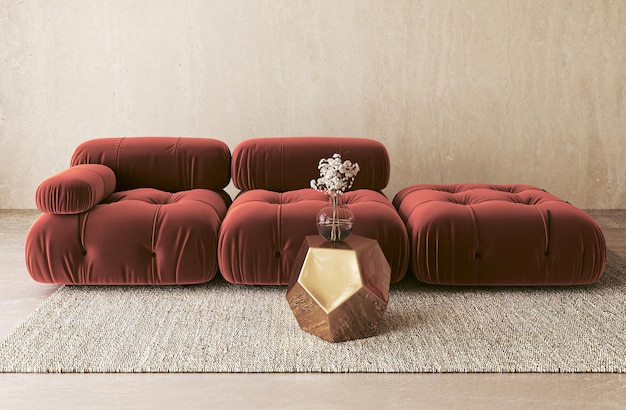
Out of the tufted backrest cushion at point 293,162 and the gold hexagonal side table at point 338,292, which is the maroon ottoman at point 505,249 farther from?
the tufted backrest cushion at point 293,162

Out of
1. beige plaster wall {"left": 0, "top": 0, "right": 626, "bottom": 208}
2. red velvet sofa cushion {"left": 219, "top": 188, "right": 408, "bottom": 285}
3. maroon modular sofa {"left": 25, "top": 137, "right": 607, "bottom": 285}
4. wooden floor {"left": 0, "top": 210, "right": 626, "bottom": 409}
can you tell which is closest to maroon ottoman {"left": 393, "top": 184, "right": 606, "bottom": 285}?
maroon modular sofa {"left": 25, "top": 137, "right": 607, "bottom": 285}

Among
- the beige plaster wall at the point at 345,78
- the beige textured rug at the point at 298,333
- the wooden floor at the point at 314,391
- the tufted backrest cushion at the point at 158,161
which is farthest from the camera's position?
the beige plaster wall at the point at 345,78

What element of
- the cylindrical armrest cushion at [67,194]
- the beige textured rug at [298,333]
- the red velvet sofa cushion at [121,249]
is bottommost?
the beige textured rug at [298,333]

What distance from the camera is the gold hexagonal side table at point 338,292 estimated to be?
264cm

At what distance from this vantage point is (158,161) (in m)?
3.85

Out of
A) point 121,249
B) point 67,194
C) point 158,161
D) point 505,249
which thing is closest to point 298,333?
point 121,249

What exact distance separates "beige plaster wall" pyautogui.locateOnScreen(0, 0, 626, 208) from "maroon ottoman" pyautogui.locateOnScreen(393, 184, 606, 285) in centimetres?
175

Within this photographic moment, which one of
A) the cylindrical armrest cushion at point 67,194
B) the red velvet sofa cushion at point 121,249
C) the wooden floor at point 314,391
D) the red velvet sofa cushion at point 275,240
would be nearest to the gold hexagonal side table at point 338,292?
the wooden floor at point 314,391

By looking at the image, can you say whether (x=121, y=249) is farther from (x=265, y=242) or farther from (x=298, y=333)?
(x=298, y=333)

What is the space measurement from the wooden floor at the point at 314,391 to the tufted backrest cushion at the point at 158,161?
5.43 ft

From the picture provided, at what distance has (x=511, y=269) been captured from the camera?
3182 mm

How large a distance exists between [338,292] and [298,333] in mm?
252

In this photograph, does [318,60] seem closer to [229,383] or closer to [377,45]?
[377,45]

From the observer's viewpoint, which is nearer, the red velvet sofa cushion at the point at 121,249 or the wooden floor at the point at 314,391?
the wooden floor at the point at 314,391
